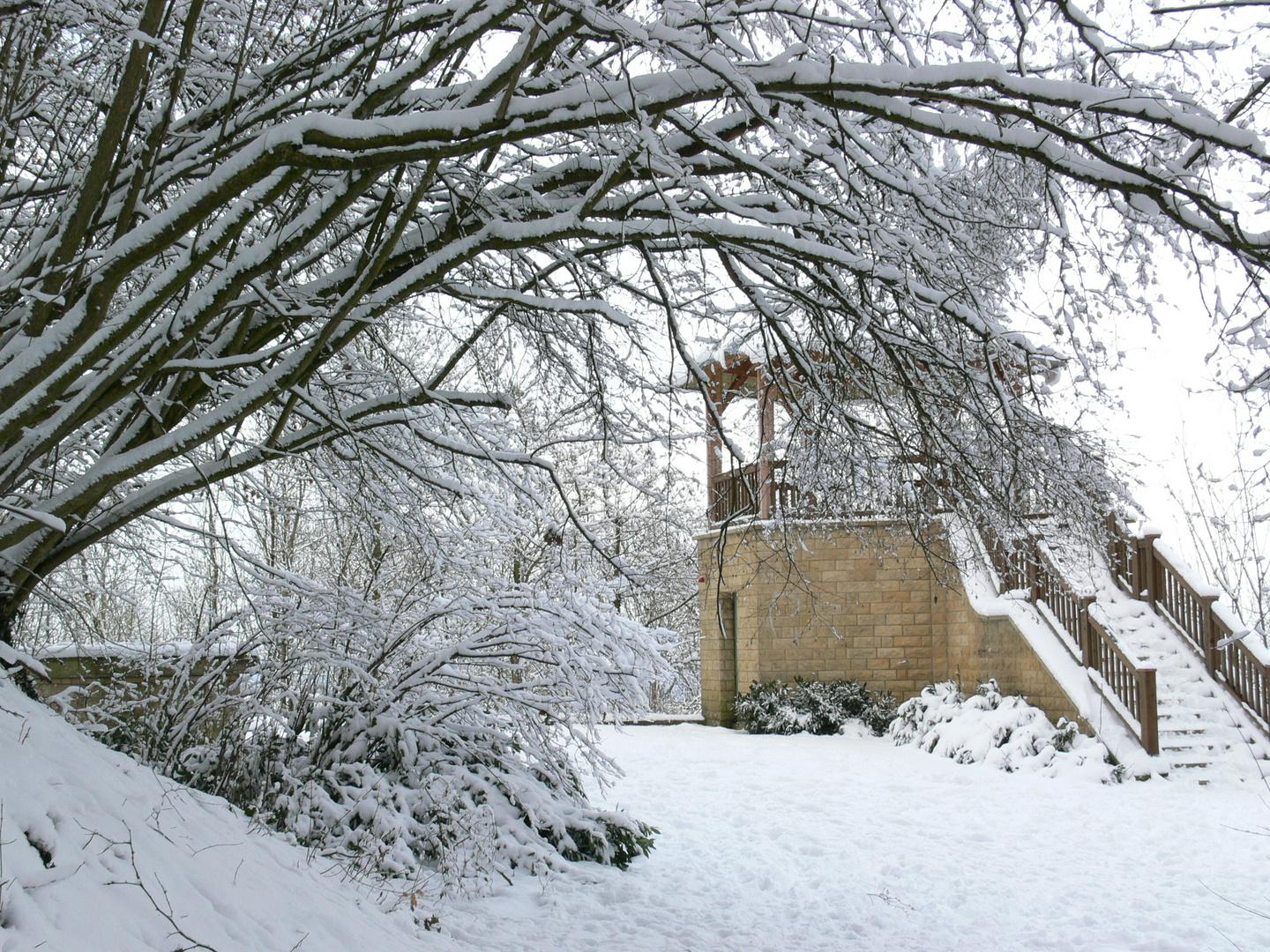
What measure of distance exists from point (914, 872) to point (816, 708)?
7764 mm

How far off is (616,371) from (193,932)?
351 centimetres

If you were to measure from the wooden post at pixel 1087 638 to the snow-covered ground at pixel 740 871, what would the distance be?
175 cm

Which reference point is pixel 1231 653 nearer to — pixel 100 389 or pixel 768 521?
pixel 768 521

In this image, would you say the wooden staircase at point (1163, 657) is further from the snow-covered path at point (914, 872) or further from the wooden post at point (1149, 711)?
the snow-covered path at point (914, 872)

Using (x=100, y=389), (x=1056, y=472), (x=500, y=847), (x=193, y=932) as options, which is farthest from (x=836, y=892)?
(x=100, y=389)

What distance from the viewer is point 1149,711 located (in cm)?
985

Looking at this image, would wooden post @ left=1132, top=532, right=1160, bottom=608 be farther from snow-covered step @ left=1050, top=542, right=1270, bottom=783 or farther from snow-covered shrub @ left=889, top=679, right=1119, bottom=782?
snow-covered shrub @ left=889, top=679, right=1119, bottom=782

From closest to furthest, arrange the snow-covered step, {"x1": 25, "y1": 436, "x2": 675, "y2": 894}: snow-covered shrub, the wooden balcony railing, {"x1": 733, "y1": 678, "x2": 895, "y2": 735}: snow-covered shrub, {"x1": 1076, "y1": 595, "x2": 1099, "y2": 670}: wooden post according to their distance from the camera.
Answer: {"x1": 25, "y1": 436, "x2": 675, "y2": 894}: snow-covered shrub, the snow-covered step, the wooden balcony railing, {"x1": 1076, "y1": 595, "x2": 1099, "y2": 670}: wooden post, {"x1": 733, "y1": 678, "x2": 895, "y2": 735}: snow-covered shrub

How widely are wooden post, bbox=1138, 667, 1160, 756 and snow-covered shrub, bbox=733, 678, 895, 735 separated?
453 centimetres

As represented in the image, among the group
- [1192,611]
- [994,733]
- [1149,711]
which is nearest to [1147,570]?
[1192,611]

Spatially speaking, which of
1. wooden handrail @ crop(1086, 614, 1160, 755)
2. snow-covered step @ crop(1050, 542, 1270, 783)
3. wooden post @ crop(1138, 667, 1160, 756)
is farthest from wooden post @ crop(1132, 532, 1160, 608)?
wooden post @ crop(1138, 667, 1160, 756)

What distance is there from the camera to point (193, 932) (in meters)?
3.12

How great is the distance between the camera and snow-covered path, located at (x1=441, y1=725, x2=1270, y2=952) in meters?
5.21

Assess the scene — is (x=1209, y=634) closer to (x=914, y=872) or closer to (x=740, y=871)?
(x=914, y=872)
